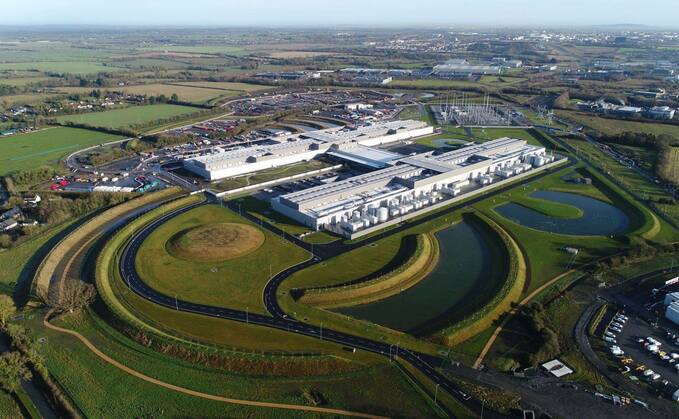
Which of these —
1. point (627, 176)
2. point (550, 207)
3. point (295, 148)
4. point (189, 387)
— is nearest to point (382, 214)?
point (550, 207)

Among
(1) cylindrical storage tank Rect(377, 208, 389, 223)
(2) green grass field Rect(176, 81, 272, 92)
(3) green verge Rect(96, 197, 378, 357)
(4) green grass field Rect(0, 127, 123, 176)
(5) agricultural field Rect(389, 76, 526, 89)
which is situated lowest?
(3) green verge Rect(96, 197, 378, 357)

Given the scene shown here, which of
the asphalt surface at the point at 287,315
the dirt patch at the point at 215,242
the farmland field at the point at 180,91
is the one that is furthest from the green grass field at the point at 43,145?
the dirt patch at the point at 215,242

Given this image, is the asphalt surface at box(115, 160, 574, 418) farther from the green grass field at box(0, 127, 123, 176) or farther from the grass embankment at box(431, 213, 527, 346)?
the green grass field at box(0, 127, 123, 176)

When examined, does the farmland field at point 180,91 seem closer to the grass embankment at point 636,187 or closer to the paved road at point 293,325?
the paved road at point 293,325

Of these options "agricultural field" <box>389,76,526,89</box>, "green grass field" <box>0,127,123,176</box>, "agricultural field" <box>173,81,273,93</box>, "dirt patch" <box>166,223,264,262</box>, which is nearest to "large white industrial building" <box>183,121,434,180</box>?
"dirt patch" <box>166,223,264,262</box>

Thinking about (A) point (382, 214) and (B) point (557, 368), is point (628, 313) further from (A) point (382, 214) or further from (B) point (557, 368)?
(A) point (382, 214)

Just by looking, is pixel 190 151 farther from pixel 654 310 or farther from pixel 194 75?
pixel 194 75
